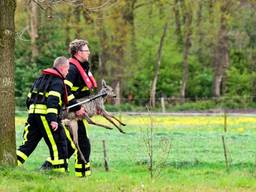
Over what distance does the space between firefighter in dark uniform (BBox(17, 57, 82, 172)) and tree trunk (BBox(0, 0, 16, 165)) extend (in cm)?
79

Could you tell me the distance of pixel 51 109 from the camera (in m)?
11.1

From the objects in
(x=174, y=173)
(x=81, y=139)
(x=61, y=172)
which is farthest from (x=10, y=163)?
(x=174, y=173)

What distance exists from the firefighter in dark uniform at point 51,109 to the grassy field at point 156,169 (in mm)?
379

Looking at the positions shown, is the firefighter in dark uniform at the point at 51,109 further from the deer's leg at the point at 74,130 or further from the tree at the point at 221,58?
the tree at the point at 221,58

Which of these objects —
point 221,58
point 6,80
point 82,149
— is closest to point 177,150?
point 82,149

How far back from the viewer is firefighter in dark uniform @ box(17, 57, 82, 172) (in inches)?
440

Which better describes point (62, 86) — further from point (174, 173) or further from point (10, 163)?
point (174, 173)

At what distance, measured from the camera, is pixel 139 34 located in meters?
54.8

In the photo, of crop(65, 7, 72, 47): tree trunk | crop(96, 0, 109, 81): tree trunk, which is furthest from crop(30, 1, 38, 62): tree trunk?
crop(96, 0, 109, 81): tree trunk

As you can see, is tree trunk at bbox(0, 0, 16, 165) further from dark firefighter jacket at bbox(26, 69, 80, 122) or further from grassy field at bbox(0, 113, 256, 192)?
dark firefighter jacket at bbox(26, 69, 80, 122)

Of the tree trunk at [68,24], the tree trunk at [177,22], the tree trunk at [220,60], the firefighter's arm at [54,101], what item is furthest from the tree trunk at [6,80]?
the tree trunk at [220,60]

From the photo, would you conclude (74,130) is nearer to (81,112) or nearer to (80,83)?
(81,112)

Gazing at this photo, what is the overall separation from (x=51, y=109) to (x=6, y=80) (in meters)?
0.92

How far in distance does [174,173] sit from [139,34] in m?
42.0
